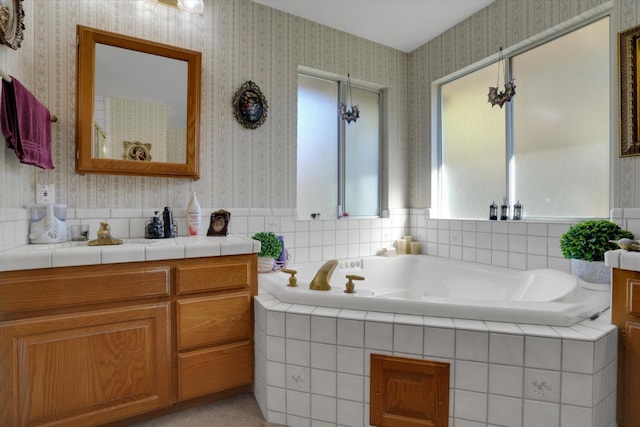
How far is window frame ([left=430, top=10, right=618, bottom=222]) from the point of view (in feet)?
5.85

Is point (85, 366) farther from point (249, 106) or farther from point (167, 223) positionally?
point (249, 106)

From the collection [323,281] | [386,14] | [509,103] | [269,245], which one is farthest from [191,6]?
[509,103]

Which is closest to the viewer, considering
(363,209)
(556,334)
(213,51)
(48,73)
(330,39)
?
(556,334)

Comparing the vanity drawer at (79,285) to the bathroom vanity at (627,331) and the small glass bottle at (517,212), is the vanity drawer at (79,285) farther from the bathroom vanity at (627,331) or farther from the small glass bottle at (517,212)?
the small glass bottle at (517,212)

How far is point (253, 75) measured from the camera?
91.7 inches

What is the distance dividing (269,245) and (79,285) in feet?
3.20

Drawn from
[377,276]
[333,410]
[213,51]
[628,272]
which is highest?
[213,51]

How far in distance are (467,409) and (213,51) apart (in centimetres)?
245

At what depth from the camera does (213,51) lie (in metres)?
2.18

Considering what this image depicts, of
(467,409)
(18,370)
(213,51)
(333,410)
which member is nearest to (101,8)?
(213,51)

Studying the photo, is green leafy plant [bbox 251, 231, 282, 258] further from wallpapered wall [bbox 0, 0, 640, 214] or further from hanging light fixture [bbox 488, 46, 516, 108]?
hanging light fixture [bbox 488, 46, 516, 108]

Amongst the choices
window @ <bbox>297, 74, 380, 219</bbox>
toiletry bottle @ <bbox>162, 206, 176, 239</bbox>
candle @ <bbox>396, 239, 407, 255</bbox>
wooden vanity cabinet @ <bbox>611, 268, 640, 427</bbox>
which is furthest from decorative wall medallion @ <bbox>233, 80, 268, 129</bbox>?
wooden vanity cabinet @ <bbox>611, 268, 640, 427</bbox>

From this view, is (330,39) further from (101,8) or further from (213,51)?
(101,8)

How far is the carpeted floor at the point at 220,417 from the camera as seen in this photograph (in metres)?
1.51
